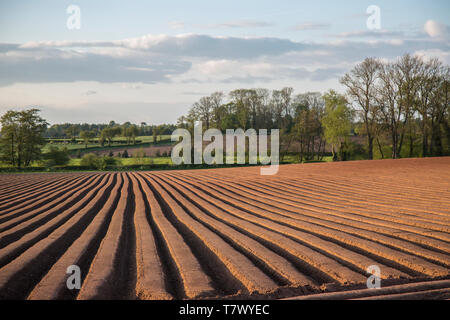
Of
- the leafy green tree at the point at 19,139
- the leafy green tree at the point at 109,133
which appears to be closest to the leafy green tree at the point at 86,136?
the leafy green tree at the point at 109,133

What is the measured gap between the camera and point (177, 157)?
42000mm

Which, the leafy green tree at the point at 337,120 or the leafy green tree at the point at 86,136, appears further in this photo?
the leafy green tree at the point at 86,136

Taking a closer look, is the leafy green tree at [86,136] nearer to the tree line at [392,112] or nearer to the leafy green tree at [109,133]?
the leafy green tree at [109,133]

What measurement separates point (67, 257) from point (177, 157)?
121ft

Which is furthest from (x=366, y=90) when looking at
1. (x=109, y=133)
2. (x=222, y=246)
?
(x=109, y=133)

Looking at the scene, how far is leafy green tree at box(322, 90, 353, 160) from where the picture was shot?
37.6m

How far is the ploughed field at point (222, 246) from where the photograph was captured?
4082mm

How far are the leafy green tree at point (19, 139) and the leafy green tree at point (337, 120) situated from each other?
33.1 metres

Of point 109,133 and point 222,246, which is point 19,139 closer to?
point 109,133

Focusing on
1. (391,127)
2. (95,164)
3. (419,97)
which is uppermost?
(419,97)

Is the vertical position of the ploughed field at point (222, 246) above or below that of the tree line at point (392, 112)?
below

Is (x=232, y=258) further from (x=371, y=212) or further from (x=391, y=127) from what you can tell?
(x=391, y=127)

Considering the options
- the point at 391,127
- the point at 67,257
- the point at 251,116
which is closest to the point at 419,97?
the point at 391,127
